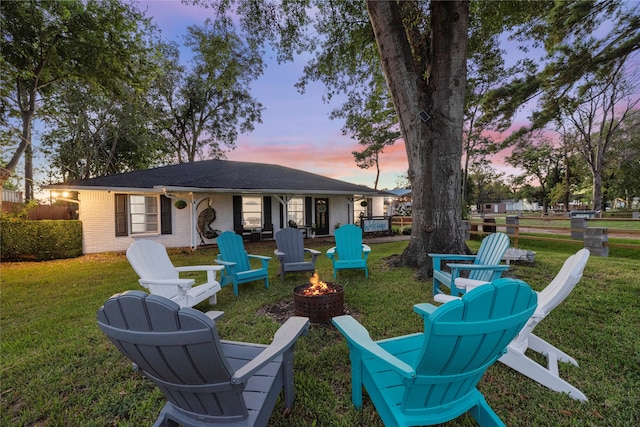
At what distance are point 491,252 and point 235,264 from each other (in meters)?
3.70

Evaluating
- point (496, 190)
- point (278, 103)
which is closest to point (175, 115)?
point (278, 103)

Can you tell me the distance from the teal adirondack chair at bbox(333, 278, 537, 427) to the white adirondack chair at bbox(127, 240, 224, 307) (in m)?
2.39

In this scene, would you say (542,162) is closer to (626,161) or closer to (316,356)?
(626,161)

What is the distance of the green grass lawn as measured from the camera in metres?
1.84

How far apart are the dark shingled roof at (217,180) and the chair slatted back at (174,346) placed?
8425 mm

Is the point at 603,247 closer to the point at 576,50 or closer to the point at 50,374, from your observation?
the point at 576,50

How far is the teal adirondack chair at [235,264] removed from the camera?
4289 millimetres

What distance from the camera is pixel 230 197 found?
1081cm

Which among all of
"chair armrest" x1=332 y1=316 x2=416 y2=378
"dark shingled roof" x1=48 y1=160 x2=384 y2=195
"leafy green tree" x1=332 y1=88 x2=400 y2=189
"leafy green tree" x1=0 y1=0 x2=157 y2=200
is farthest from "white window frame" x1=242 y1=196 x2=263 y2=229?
"chair armrest" x1=332 y1=316 x2=416 y2=378

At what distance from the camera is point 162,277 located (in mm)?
3629

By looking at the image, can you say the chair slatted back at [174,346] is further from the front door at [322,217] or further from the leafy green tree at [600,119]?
the leafy green tree at [600,119]

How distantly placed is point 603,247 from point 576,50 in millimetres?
5201

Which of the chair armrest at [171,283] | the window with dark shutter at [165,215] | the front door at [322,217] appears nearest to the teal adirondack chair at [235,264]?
the chair armrest at [171,283]

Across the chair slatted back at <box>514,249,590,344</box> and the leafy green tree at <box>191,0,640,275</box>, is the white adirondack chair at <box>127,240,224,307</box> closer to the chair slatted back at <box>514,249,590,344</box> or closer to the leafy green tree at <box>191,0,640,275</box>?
the chair slatted back at <box>514,249,590,344</box>
